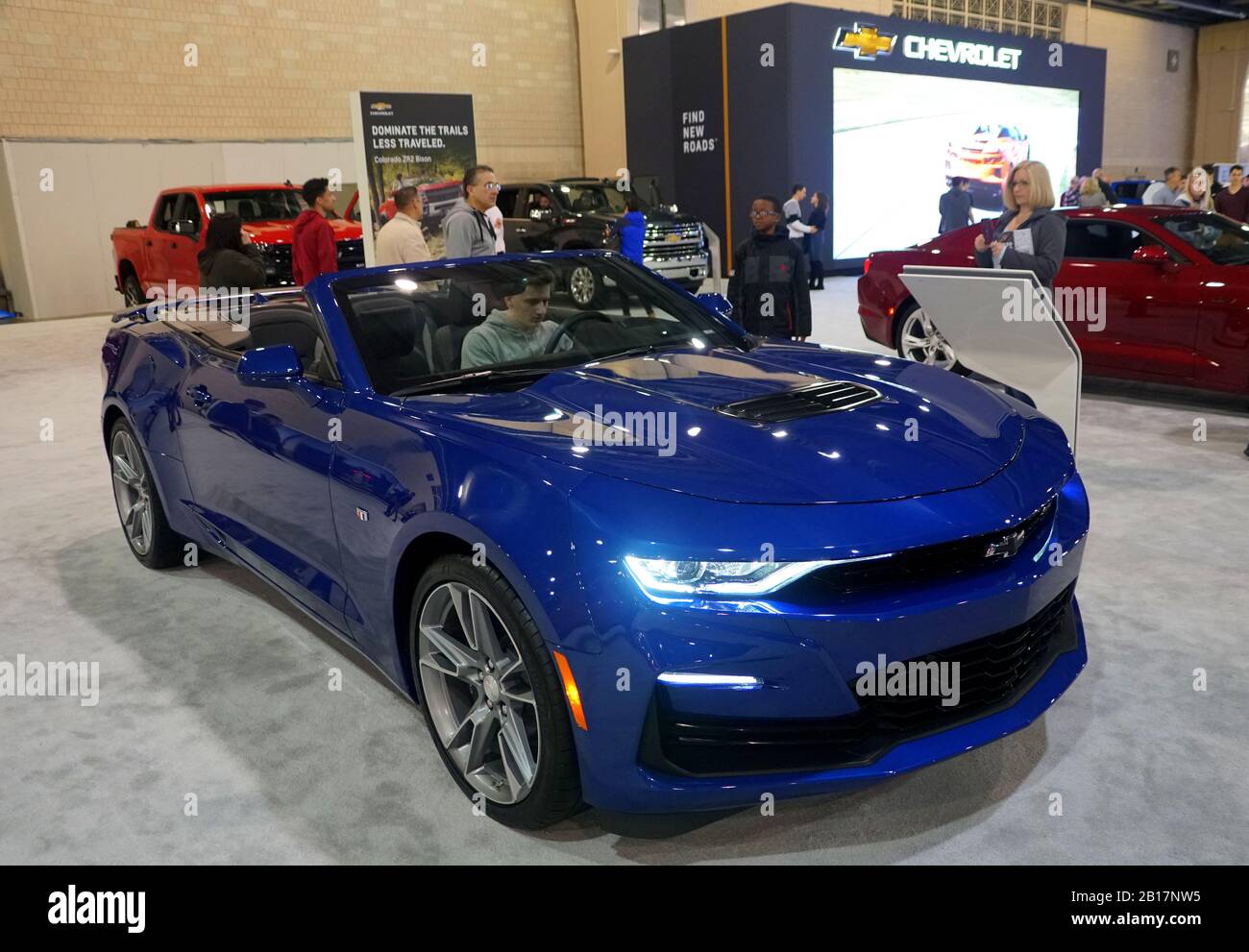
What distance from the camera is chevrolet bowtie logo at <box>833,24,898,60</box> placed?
1838 centimetres

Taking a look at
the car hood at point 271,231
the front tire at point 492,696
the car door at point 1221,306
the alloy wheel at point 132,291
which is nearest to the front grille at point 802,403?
the front tire at point 492,696

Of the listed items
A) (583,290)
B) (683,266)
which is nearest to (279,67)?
(683,266)

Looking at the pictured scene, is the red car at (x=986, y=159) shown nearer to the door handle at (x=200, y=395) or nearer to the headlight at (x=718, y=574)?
the door handle at (x=200, y=395)

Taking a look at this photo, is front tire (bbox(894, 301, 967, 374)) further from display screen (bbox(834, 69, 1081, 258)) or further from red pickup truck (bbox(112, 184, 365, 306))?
display screen (bbox(834, 69, 1081, 258))

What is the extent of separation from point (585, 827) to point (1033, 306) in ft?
10.9

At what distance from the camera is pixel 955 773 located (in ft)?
9.00

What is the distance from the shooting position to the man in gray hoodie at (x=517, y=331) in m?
3.26

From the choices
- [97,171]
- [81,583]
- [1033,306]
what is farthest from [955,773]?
[97,171]

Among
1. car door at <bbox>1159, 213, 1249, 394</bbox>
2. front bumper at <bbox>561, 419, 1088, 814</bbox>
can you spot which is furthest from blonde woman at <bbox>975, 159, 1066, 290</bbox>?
front bumper at <bbox>561, 419, 1088, 814</bbox>

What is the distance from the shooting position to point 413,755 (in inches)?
119

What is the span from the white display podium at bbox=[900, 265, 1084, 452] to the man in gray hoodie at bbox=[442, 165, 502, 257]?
11.3 ft

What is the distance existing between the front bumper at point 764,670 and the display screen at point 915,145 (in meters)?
16.2

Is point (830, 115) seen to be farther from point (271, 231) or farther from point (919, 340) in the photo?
point (919, 340)

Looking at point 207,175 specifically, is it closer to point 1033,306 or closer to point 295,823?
point 1033,306
